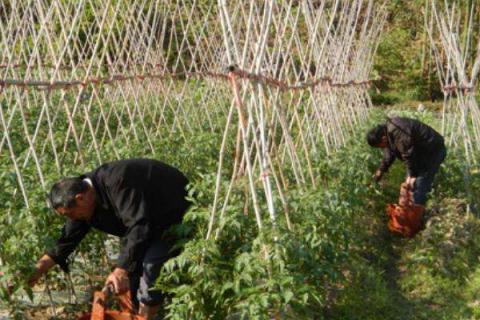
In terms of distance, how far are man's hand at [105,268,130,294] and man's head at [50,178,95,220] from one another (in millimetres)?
402

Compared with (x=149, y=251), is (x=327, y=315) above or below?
below

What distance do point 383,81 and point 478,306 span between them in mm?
17433

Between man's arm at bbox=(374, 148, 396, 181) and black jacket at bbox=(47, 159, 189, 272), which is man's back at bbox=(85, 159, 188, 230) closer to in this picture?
black jacket at bbox=(47, 159, 189, 272)

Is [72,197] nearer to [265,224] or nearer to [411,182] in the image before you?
[265,224]

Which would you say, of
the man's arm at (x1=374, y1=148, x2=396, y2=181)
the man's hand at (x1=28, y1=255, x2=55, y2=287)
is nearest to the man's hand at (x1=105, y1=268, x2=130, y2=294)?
the man's hand at (x1=28, y1=255, x2=55, y2=287)

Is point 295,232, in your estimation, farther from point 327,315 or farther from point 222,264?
point 327,315

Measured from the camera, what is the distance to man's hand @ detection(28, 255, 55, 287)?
12.9 feet

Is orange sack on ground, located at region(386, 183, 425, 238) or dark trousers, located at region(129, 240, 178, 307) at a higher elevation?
dark trousers, located at region(129, 240, 178, 307)

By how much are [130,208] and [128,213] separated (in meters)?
0.03

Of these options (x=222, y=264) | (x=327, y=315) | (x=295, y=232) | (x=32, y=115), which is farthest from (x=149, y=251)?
(x=32, y=115)

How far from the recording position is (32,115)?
8719 mm

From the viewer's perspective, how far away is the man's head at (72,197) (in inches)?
145

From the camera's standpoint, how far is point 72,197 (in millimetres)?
3684

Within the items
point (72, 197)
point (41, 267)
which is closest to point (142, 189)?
point (72, 197)
